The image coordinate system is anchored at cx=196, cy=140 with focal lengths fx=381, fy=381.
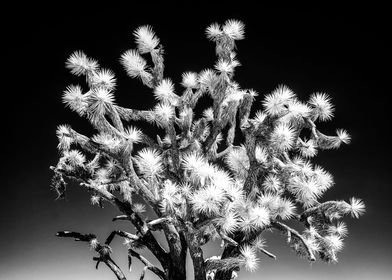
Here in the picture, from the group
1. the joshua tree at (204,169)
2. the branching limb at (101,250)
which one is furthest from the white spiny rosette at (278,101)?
the branching limb at (101,250)

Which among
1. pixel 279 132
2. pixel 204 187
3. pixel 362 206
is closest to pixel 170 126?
pixel 204 187

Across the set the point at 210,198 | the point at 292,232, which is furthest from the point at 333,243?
the point at 210,198

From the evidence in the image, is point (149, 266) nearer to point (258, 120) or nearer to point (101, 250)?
point (101, 250)

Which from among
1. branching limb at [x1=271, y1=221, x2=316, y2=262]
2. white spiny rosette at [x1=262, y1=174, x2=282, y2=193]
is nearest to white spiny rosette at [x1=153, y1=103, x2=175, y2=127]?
white spiny rosette at [x1=262, y1=174, x2=282, y2=193]

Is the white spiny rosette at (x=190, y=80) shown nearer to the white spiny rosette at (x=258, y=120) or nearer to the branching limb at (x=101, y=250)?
the white spiny rosette at (x=258, y=120)

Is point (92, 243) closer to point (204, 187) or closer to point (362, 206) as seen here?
point (204, 187)

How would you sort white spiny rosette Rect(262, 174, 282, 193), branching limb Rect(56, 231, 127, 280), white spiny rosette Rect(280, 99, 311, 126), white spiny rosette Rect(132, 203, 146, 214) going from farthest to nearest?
white spiny rosette Rect(132, 203, 146, 214), branching limb Rect(56, 231, 127, 280), white spiny rosette Rect(262, 174, 282, 193), white spiny rosette Rect(280, 99, 311, 126)

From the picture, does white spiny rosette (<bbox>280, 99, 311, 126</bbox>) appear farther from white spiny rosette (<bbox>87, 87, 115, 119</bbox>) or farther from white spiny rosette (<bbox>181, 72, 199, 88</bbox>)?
white spiny rosette (<bbox>87, 87, 115, 119</bbox>)

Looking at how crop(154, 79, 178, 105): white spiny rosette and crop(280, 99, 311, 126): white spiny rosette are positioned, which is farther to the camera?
crop(154, 79, 178, 105): white spiny rosette

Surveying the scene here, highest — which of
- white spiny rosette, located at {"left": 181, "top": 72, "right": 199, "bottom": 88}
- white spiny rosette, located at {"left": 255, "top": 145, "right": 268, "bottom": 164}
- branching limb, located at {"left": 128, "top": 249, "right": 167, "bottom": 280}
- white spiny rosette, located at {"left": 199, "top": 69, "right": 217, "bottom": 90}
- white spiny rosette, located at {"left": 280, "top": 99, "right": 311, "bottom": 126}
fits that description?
white spiny rosette, located at {"left": 181, "top": 72, "right": 199, "bottom": 88}
